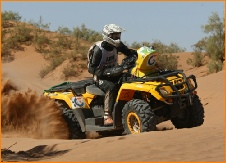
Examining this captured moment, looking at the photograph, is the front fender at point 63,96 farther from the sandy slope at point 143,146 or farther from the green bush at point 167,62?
the green bush at point 167,62

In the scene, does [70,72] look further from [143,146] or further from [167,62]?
[143,146]

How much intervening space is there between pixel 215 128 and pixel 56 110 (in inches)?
133

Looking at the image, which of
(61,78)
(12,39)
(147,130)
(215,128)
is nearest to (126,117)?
(147,130)

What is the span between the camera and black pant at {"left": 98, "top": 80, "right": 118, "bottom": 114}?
9.34 meters

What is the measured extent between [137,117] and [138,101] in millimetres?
268

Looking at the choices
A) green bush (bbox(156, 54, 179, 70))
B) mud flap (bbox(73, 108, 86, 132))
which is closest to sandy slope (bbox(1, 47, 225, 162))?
mud flap (bbox(73, 108, 86, 132))

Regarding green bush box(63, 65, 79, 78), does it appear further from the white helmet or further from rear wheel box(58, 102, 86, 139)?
the white helmet

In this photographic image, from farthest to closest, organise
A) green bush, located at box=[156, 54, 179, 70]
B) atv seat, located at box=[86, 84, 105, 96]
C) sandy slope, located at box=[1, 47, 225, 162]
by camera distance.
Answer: green bush, located at box=[156, 54, 179, 70] → atv seat, located at box=[86, 84, 105, 96] → sandy slope, located at box=[1, 47, 225, 162]

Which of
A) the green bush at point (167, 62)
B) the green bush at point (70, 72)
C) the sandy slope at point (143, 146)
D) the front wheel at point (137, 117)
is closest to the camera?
the sandy slope at point (143, 146)

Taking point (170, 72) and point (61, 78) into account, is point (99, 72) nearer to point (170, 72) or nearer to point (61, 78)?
point (170, 72)

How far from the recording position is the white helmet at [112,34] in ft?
30.7

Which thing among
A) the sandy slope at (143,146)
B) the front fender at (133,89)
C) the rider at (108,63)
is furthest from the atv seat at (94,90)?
the sandy slope at (143,146)

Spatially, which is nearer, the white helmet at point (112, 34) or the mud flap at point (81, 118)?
the white helmet at point (112, 34)

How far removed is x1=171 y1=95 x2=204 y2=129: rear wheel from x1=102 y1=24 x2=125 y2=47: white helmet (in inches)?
65.6
